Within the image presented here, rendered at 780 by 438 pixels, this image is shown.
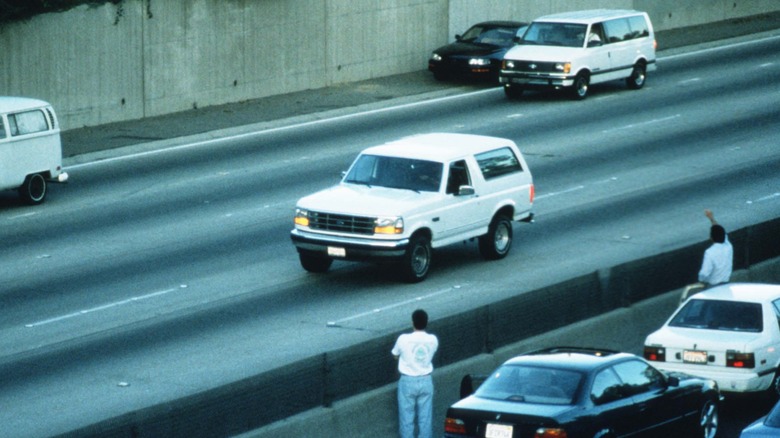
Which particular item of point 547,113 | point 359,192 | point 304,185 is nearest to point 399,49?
point 547,113

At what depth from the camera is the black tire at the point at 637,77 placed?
132 ft

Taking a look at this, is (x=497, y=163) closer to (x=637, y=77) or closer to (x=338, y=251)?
(x=338, y=251)

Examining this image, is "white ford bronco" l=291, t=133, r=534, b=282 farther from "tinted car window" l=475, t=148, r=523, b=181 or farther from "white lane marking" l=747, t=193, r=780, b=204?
"white lane marking" l=747, t=193, r=780, b=204

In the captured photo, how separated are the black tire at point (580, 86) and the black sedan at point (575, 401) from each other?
2307 centimetres

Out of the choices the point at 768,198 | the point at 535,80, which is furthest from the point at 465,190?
the point at 535,80

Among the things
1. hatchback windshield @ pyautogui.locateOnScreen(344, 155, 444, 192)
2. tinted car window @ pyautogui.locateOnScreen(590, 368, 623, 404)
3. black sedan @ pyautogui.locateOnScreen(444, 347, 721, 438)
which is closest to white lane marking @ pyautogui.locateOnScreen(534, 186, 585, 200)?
hatchback windshield @ pyautogui.locateOnScreen(344, 155, 444, 192)

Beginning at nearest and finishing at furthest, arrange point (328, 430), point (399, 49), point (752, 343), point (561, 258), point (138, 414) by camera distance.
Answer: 1. point (138, 414)
2. point (328, 430)
3. point (752, 343)
4. point (561, 258)
5. point (399, 49)

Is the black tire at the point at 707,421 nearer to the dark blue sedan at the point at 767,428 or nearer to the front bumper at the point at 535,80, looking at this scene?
the dark blue sedan at the point at 767,428

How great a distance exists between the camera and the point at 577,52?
1490 inches

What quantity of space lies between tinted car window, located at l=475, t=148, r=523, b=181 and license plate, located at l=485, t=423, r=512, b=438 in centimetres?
1000

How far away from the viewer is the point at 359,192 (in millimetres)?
22688

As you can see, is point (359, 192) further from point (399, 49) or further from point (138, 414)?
point (399, 49)

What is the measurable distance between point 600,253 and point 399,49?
1998 centimetres

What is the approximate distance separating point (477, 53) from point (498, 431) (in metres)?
27.9
